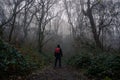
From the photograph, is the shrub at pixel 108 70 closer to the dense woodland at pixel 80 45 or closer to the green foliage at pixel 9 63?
the dense woodland at pixel 80 45

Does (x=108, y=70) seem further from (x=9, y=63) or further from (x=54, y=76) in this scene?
(x=9, y=63)

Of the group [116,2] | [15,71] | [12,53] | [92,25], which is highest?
[116,2]

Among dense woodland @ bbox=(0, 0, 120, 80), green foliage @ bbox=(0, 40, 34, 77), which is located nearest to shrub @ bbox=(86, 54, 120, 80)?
dense woodland @ bbox=(0, 0, 120, 80)

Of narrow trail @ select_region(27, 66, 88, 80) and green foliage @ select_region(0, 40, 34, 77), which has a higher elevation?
green foliage @ select_region(0, 40, 34, 77)

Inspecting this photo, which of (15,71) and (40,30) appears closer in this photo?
(15,71)

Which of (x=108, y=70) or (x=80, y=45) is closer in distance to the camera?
(x=108, y=70)

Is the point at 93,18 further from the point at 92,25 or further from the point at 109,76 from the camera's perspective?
the point at 109,76

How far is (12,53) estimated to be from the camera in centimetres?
885

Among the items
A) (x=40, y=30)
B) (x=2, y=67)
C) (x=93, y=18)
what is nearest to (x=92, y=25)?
(x=93, y=18)

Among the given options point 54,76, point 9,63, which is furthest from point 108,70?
point 9,63

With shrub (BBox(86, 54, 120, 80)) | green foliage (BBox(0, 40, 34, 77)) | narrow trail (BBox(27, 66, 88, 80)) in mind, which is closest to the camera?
green foliage (BBox(0, 40, 34, 77))

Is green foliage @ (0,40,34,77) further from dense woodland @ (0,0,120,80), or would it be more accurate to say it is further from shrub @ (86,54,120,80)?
shrub @ (86,54,120,80)

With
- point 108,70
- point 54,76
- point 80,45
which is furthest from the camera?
point 80,45

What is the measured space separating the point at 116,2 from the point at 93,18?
3358 millimetres
